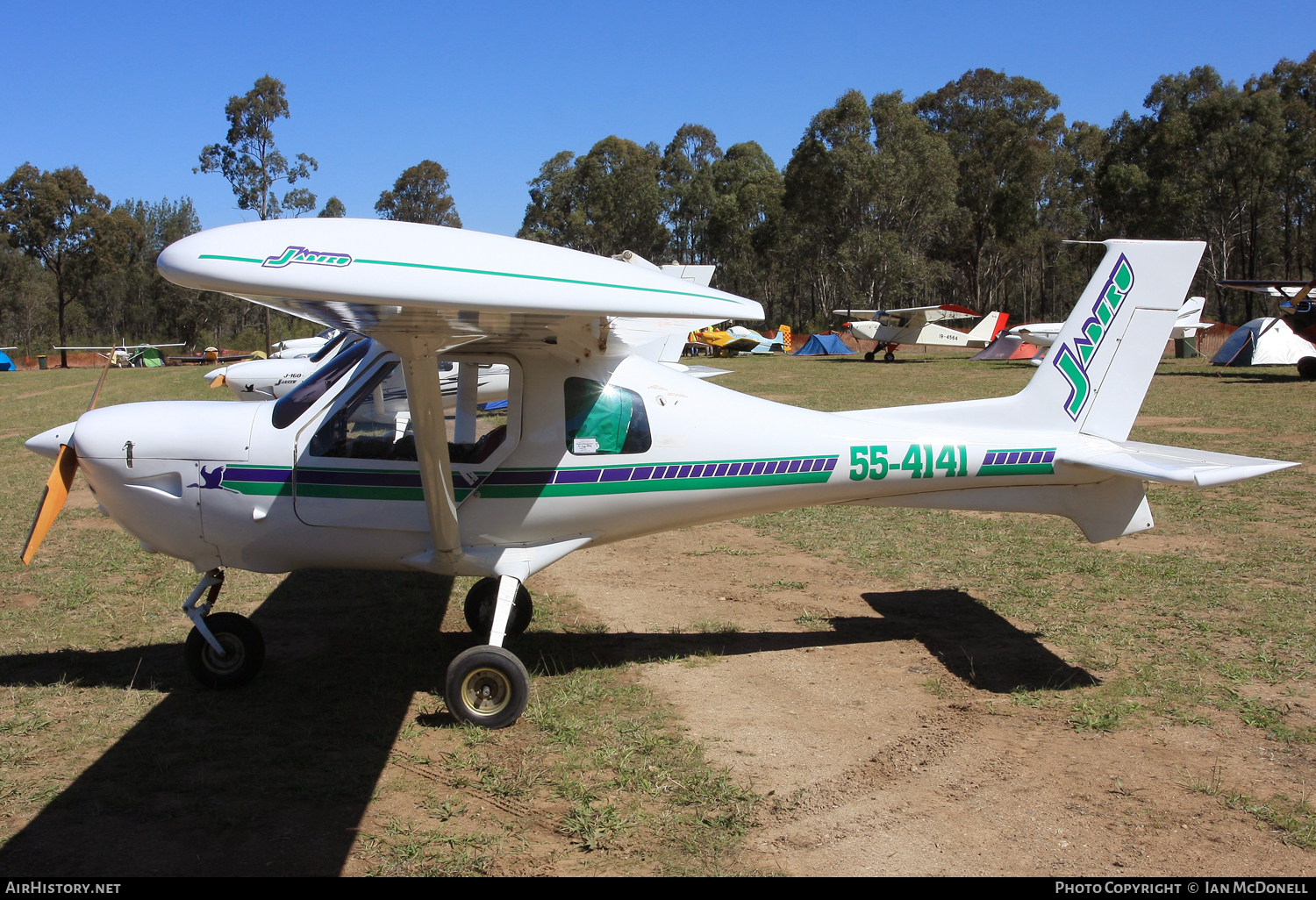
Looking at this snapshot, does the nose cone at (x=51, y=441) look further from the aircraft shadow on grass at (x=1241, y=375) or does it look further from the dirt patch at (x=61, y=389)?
the dirt patch at (x=61, y=389)

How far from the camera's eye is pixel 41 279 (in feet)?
275

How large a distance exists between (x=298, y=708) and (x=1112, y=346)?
18.6 ft

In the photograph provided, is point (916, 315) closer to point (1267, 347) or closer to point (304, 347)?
point (1267, 347)

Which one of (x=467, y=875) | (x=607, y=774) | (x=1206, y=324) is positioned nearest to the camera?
(x=467, y=875)

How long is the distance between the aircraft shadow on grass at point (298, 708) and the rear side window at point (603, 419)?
152 cm

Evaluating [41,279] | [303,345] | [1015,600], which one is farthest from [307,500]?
[41,279]

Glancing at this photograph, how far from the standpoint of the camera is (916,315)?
43.3 m

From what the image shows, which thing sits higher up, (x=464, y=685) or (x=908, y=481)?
(x=908, y=481)

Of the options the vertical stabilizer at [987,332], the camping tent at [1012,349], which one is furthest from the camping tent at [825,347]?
the camping tent at [1012,349]

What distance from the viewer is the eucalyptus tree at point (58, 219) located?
66.2 metres

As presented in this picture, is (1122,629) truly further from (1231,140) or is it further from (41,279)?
(41,279)

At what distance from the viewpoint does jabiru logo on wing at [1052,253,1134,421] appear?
228 inches

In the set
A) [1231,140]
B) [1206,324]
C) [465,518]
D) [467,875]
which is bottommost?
[467,875]

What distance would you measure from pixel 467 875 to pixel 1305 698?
186 inches
